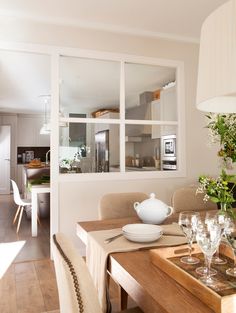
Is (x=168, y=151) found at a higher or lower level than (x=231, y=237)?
higher

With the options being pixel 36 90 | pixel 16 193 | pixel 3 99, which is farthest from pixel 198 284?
pixel 3 99

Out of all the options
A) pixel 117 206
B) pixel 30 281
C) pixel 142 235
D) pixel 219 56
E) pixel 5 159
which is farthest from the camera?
pixel 5 159

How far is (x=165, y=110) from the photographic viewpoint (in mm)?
3758

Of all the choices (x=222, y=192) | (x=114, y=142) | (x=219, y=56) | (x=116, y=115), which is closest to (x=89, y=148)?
(x=114, y=142)

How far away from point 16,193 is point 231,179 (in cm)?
412

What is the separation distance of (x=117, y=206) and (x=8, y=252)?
1988mm

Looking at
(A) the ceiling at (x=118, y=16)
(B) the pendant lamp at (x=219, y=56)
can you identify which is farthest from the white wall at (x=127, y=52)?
(B) the pendant lamp at (x=219, y=56)

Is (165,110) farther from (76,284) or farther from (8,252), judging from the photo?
(76,284)

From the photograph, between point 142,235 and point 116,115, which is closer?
point 142,235

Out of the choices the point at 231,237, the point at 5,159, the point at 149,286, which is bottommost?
the point at 149,286

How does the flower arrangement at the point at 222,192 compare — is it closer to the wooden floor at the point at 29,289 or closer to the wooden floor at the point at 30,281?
the wooden floor at the point at 30,281

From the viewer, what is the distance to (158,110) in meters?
3.70

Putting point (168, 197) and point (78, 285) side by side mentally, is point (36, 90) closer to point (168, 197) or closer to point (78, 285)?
point (168, 197)

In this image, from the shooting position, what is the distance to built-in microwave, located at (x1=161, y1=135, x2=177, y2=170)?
3.70m
